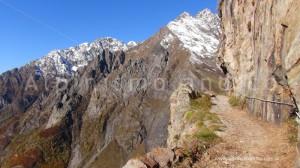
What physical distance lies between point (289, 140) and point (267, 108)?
896cm

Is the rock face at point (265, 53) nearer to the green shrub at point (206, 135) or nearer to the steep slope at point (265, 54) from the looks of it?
the steep slope at point (265, 54)

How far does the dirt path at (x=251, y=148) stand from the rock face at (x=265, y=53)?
60.0 inches

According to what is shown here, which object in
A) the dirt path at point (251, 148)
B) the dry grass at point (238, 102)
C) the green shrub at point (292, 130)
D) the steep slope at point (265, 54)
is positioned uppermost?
the steep slope at point (265, 54)

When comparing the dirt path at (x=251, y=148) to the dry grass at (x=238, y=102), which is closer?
the dirt path at (x=251, y=148)

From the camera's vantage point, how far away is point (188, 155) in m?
28.2

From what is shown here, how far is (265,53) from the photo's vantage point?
37281 mm

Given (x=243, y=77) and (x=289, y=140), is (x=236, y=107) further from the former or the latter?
(x=289, y=140)

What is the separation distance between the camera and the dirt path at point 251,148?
2492cm

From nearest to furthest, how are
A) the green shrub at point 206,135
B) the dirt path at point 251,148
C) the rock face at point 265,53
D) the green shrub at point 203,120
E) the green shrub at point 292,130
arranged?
the rock face at point 265,53
the dirt path at point 251,148
the green shrub at point 292,130
the green shrub at point 206,135
the green shrub at point 203,120

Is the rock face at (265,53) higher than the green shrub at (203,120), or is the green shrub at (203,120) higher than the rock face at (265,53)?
the rock face at (265,53)

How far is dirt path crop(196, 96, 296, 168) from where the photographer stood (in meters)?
24.9

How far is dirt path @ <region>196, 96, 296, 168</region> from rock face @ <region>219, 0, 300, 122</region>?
152cm

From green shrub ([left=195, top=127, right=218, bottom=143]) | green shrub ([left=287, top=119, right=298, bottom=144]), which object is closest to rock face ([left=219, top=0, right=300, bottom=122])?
green shrub ([left=287, top=119, right=298, bottom=144])

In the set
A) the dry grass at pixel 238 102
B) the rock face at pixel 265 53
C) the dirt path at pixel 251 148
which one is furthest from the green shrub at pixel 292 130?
the dry grass at pixel 238 102
